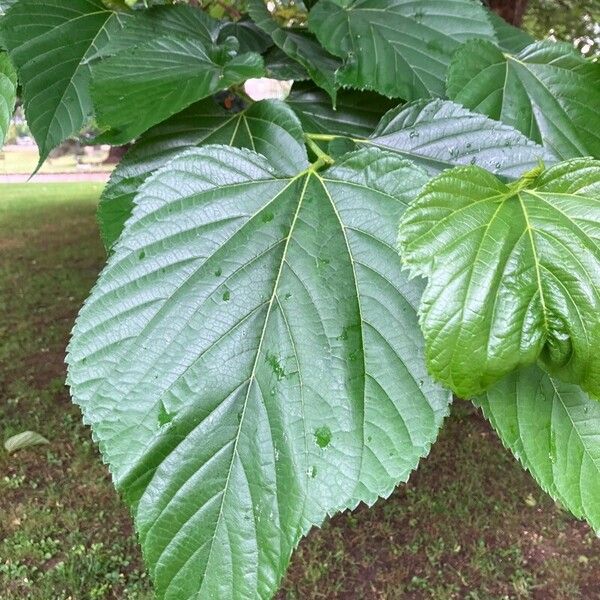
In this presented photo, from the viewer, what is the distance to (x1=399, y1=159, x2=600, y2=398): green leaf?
1.25ft

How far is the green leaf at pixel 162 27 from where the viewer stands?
61cm

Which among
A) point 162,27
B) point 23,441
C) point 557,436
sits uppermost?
point 162,27

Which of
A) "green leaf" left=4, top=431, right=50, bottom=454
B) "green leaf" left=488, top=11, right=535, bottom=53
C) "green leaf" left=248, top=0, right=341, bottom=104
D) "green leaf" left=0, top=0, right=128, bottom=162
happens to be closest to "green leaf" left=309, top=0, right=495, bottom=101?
"green leaf" left=248, top=0, right=341, bottom=104

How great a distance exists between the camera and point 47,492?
8.26 ft

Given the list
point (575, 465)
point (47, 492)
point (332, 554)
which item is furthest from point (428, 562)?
point (575, 465)

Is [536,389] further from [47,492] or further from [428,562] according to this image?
[47,492]

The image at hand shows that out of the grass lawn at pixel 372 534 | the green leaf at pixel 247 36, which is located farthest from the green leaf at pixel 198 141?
the grass lawn at pixel 372 534

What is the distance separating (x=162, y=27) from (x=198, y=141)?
6.2 inches

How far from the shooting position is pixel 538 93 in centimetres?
59

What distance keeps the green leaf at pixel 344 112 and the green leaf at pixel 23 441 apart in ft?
8.44

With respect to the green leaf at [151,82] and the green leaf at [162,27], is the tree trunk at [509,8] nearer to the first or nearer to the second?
the green leaf at [162,27]

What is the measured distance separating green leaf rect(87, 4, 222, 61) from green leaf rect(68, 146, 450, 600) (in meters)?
0.21

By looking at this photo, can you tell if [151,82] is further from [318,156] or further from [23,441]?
[23,441]

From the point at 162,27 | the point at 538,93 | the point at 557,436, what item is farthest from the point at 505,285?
the point at 162,27
